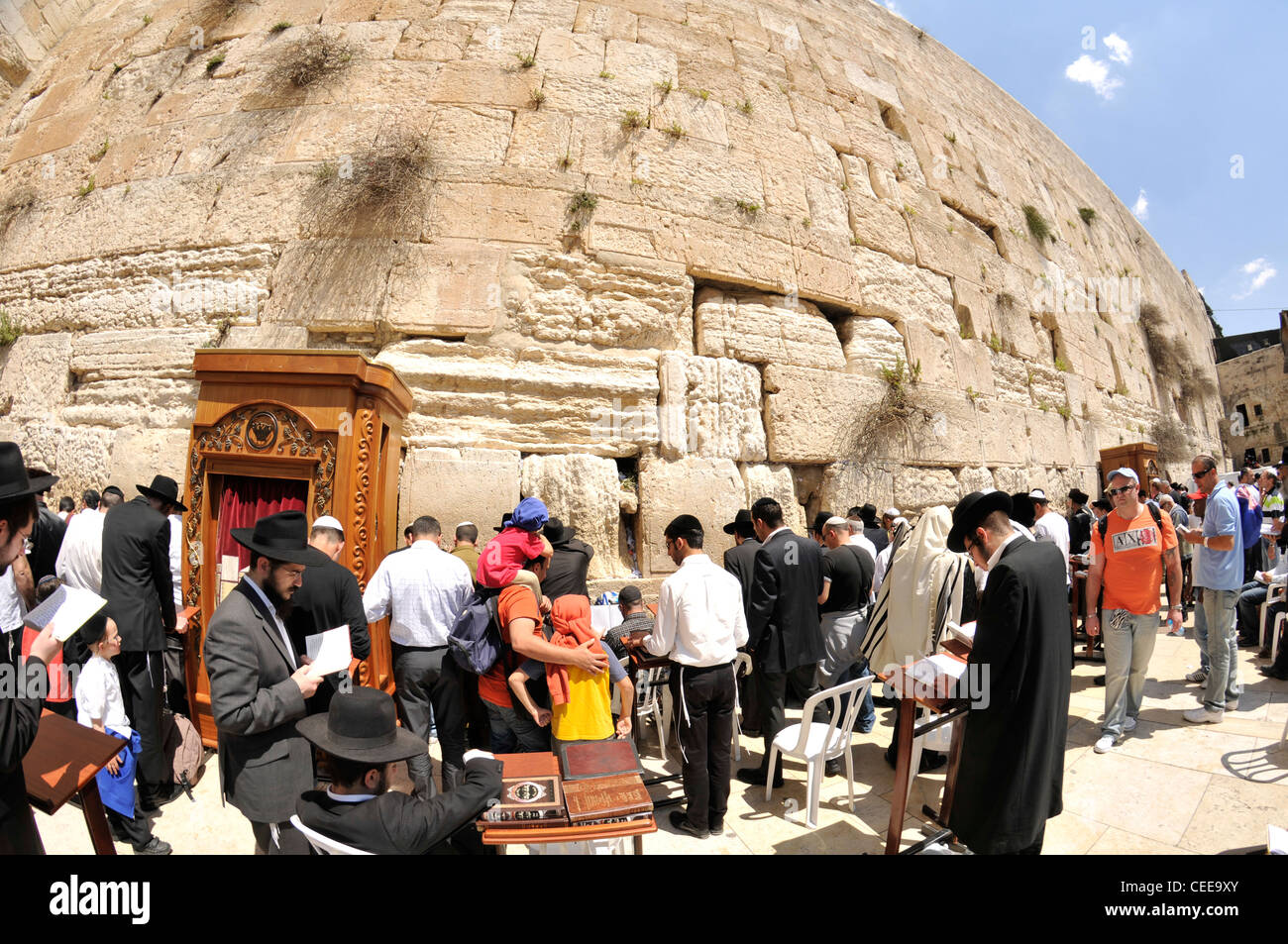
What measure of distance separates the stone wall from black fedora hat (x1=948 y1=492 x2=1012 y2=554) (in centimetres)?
2809

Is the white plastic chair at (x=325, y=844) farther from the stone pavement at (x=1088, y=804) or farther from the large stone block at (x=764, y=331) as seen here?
the large stone block at (x=764, y=331)

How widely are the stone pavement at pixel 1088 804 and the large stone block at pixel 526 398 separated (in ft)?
9.24

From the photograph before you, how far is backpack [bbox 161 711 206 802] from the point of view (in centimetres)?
362

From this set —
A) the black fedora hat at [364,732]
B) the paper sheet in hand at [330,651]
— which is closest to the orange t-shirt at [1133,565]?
the black fedora hat at [364,732]

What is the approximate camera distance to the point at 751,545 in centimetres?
401

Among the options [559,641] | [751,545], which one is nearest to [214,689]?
[559,641]

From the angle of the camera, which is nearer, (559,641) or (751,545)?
(559,641)

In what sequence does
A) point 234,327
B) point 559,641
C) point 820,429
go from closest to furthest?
1. point 559,641
2. point 234,327
3. point 820,429

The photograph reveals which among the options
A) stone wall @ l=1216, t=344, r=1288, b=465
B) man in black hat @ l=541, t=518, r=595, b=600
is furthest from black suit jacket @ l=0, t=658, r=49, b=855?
stone wall @ l=1216, t=344, r=1288, b=465

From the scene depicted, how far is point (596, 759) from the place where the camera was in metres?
2.50

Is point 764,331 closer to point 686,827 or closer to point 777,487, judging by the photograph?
point 777,487

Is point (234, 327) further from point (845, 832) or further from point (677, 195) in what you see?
point (845, 832)
